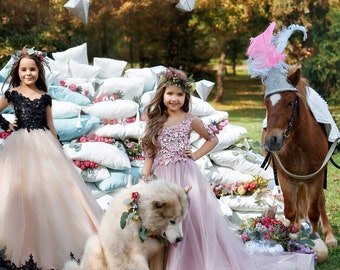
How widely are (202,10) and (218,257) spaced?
14614mm

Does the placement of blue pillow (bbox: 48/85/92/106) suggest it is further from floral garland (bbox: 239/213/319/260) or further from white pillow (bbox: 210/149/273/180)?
floral garland (bbox: 239/213/319/260)

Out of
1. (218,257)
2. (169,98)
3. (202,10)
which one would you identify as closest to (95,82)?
(169,98)

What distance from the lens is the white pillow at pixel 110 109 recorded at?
6352mm

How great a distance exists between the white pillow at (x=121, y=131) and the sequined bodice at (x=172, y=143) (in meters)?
1.99

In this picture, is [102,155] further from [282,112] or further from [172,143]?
[282,112]

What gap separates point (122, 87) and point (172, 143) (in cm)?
258

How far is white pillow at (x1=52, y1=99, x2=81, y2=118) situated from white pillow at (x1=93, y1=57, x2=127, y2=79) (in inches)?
49.9

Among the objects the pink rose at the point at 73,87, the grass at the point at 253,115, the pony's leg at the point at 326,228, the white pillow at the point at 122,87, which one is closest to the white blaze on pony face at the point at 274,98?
the grass at the point at 253,115

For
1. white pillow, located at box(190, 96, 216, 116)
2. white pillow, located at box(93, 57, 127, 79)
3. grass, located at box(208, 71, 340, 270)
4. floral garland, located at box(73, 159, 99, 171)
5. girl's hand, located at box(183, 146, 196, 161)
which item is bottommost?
grass, located at box(208, 71, 340, 270)

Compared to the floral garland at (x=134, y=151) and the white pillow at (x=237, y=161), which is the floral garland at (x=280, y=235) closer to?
the white pillow at (x=237, y=161)

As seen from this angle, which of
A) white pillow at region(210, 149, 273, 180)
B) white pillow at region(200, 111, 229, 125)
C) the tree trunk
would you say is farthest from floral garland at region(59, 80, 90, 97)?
the tree trunk

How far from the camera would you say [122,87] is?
6.75 m

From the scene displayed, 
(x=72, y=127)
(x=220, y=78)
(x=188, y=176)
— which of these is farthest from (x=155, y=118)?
(x=220, y=78)

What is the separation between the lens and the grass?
5.85 meters
